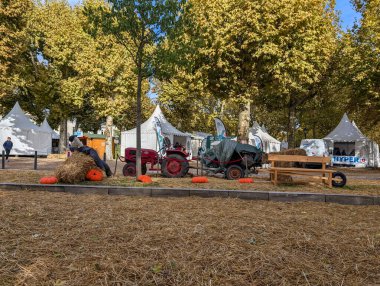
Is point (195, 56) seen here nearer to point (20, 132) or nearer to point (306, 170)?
point (306, 170)

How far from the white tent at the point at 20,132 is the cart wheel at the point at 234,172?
23.6 meters

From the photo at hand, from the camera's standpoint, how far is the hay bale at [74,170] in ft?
31.3

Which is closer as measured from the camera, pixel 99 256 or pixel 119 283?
pixel 119 283

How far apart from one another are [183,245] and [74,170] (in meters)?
6.31

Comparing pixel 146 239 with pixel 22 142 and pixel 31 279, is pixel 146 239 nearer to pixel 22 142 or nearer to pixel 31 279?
pixel 31 279

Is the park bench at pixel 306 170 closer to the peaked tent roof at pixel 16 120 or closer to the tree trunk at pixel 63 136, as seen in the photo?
the peaked tent roof at pixel 16 120

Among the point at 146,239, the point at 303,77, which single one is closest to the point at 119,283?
the point at 146,239

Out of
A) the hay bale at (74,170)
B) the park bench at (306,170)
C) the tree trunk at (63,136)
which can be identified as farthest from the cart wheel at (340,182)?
the tree trunk at (63,136)

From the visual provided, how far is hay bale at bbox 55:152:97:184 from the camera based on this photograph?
9531mm

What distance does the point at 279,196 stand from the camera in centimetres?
800

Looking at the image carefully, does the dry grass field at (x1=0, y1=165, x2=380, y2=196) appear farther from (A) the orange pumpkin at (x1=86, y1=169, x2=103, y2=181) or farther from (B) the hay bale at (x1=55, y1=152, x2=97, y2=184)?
(B) the hay bale at (x1=55, y1=152, x2=97, y2=184)

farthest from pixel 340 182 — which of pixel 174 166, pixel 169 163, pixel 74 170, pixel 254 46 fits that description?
pixel 254 46

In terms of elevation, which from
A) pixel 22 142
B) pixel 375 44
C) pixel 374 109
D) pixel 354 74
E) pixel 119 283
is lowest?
pixel 119 283

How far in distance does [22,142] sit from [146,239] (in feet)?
100
